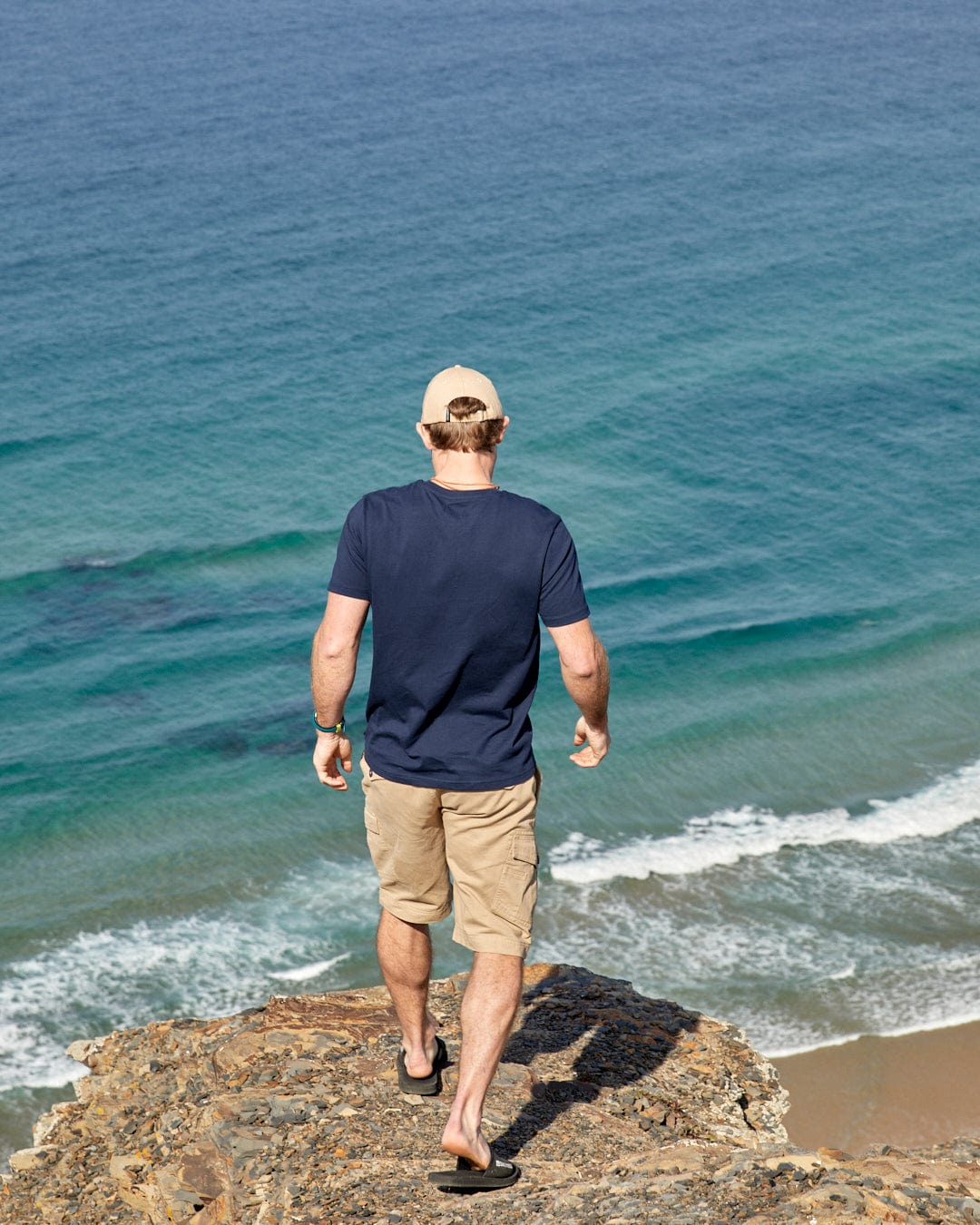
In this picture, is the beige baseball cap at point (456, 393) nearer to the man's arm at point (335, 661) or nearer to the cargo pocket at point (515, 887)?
the man's arm at point (335, 661)

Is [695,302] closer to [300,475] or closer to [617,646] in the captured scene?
[300,475]

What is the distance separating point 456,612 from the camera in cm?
457

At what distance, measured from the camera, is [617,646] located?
21.2 meters

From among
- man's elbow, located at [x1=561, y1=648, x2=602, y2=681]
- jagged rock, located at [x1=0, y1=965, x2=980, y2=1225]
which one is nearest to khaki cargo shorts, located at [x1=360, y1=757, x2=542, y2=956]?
man's elbow, located at [x1=561, y1=648, x2=602, y2=681]

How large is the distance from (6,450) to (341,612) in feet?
79.4

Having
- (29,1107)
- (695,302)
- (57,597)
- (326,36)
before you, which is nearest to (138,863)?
(29,1107)

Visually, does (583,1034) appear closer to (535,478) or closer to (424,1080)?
(424,1080)

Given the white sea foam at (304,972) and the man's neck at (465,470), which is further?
the white sea foam at (304,972)

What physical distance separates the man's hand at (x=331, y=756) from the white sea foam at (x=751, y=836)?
10763 millimetres

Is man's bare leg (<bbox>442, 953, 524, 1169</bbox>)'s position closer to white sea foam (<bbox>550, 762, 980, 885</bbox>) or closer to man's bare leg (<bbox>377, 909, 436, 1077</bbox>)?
man's bare leg (<bbox>377, 909, 436, 1077</bbox>)

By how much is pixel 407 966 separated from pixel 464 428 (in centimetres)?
218

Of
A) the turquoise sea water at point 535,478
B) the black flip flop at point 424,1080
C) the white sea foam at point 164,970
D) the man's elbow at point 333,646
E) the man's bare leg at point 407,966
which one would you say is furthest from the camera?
the turquoise sea water at point 535,478

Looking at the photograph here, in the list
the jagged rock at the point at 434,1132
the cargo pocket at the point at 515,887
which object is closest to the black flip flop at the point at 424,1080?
the jagged rock at the point at 434,1132

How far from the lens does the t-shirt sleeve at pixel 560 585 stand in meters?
4.54
